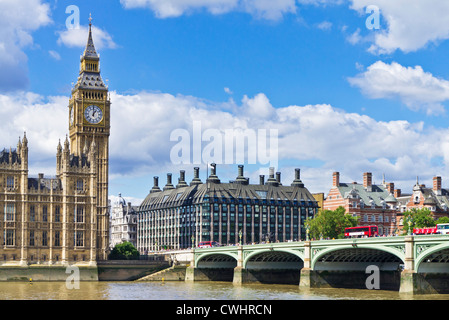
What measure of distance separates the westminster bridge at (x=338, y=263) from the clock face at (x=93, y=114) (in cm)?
2897

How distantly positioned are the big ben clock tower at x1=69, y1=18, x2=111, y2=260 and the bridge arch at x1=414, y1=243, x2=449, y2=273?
71.7 m

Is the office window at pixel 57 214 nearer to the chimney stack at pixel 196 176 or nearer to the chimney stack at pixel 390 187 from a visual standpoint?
the chimney stack at pixel 196 176

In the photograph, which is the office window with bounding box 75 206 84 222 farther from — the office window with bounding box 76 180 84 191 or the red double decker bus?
the red double decker bus

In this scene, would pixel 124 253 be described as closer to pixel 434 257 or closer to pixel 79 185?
Result: pixel 79 185

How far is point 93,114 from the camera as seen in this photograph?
14962 centimetres

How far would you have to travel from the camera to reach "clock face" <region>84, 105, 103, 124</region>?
149m

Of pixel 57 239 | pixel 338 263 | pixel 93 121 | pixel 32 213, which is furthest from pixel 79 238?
pixel 338 263

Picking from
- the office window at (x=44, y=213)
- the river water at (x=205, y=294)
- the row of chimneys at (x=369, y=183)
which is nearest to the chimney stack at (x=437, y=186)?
the row of chimneys at (x=369, y=183)

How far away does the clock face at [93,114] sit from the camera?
149125mm

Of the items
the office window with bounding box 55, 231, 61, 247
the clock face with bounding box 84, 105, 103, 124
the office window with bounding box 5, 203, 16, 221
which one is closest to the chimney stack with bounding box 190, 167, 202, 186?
the clock face with bounding box 84, 105, 103, 124

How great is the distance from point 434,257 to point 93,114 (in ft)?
266
